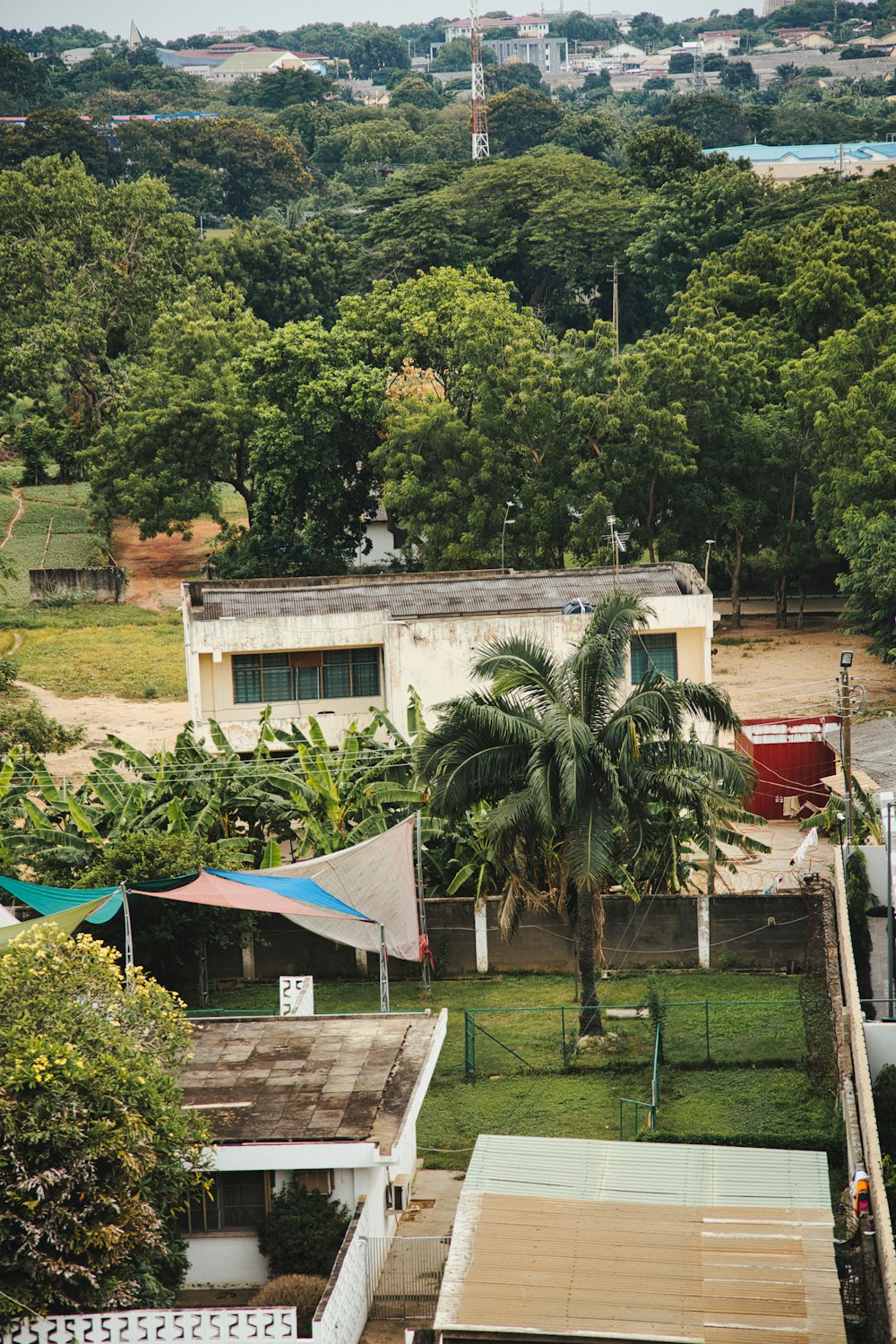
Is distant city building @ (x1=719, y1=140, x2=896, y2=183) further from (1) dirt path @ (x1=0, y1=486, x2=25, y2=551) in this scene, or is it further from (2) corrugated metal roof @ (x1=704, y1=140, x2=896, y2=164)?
(1) dirt path @ (x1=0, y1=486, x2=25, y2=551)

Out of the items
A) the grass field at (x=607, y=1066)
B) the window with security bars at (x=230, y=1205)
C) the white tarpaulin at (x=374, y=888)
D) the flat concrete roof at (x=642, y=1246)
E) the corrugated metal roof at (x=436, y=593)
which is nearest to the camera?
the flat concrete roof at (x=642, y=1246)

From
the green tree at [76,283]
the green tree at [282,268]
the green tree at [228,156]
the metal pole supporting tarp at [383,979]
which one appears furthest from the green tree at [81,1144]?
the green tree at [228,156]

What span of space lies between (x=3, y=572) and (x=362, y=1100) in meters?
32.0

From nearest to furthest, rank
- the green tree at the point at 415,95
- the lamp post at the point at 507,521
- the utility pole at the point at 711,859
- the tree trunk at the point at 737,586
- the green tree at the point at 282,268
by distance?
1. the utility pole at the point at 711,859
2. the lamp post at the point at 507,521
3. the tree trunk at the point at 737,586
4. the green tree at the point at 282,268
5. the green tree at the point at 415,95

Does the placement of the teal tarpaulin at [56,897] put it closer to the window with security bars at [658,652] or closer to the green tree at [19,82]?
the window with security bars at [658,652]

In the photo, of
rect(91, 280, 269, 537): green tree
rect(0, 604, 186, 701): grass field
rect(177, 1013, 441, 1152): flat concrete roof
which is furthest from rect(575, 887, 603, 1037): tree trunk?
rect(91, 280, 269, 537): green tree

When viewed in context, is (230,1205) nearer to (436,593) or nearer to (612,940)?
(612,940)

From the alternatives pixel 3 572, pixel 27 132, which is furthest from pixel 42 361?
pixel 27 132

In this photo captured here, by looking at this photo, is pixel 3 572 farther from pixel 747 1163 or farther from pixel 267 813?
pixel 747 1163

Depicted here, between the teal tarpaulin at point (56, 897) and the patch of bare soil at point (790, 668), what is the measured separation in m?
21.7

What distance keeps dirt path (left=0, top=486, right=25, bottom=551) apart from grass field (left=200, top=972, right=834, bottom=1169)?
35633 mm

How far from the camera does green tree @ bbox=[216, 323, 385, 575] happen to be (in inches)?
2095

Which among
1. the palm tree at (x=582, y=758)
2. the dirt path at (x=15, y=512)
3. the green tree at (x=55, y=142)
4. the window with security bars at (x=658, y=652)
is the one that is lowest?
the dirt path at (x=15, y=512)

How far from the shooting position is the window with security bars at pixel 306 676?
37250 millimetres
